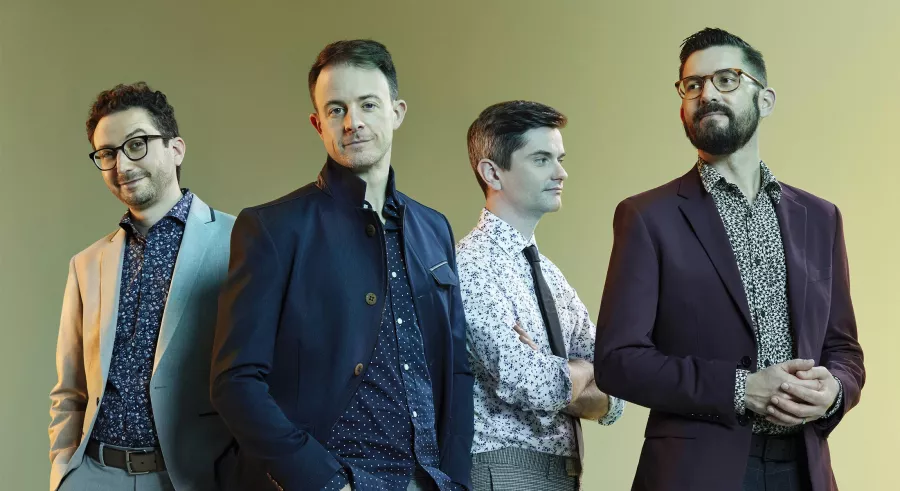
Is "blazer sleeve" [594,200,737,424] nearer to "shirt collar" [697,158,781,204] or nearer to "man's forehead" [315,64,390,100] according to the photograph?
"shirt collar" [697,158,781,204]

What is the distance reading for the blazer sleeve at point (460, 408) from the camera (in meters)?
2.38

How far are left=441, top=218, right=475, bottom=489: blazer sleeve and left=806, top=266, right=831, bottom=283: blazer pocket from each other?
0.83 meters

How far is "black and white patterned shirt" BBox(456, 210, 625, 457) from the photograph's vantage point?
262cm

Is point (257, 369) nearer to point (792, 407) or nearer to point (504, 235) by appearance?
point (504, 235)

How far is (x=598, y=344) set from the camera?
2406 millimetres

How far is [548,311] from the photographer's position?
2842 mm

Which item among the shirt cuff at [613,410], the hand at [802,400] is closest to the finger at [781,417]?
the hand at [802,400]

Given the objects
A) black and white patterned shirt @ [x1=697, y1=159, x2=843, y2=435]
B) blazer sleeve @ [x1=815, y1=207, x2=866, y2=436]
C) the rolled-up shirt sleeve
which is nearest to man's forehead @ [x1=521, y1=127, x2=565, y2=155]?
the rolled-up shirt sleeve

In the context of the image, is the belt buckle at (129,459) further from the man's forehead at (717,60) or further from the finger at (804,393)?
the man's forehead at (717,60)

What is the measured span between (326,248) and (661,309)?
0.79 meters

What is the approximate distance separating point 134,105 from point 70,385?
81cm

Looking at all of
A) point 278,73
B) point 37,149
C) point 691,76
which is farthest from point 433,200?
point 691,76

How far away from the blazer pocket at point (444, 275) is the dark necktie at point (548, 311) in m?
0.38

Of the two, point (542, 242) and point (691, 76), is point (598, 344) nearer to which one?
point (691, 76)
